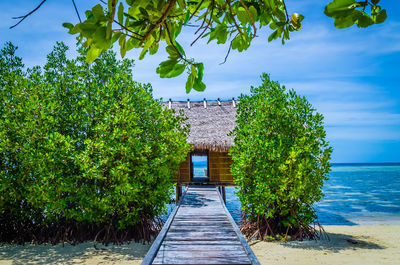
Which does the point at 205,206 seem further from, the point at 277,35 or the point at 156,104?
the point at 277,35

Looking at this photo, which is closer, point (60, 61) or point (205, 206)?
point (205, 206)

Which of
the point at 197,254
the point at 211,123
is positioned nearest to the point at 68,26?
the point at 197,254

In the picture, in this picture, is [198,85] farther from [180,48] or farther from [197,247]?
[197,247]

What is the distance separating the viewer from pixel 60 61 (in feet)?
27.0

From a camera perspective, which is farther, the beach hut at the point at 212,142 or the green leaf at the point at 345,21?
the beach hut at the point at 212,142

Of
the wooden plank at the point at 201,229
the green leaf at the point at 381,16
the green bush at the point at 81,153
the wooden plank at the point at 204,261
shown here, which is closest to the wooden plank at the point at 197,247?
the wooden plank at the point at 204,261

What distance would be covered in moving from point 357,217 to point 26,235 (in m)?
14.8

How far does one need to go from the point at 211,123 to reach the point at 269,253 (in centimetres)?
692

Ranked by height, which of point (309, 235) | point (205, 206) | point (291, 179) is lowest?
point (309, 235)

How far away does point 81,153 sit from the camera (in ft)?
20.7

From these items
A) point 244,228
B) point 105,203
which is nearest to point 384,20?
point 105,203

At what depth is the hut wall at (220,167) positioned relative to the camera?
10.9 metres

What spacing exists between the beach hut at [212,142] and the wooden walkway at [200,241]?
15.0 ft

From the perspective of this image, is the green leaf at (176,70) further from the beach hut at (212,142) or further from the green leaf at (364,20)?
the beach hut at (212,142)
